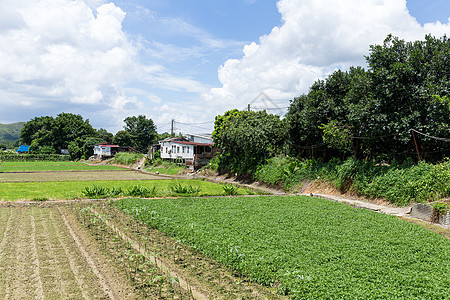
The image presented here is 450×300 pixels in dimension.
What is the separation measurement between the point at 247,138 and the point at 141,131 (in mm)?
58792

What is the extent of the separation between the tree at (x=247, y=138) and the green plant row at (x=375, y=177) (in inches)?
116

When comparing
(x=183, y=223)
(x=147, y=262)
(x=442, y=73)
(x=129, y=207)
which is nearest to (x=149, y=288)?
(x=147, y=262)

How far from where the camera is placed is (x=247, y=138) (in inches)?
1351

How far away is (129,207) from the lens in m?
15.9

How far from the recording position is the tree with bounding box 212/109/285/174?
1321 inches

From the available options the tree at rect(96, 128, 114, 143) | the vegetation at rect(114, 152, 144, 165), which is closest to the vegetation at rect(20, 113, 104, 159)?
the tree at rect(96, 128, 114, 143)

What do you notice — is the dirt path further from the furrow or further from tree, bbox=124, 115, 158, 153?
tree, bbox=124, 115, 158, 153

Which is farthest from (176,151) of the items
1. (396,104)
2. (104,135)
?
(104,135)

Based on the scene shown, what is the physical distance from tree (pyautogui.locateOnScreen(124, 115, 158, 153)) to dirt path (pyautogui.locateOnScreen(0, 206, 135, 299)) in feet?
238

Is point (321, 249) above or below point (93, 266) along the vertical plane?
above

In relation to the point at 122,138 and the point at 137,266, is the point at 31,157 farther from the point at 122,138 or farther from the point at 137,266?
the point at 137,266

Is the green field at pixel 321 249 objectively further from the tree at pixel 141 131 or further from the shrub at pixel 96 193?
the tree at pixel 141 131

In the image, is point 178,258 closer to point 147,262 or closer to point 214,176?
point 147,262

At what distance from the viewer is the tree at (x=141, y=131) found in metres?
83.6
